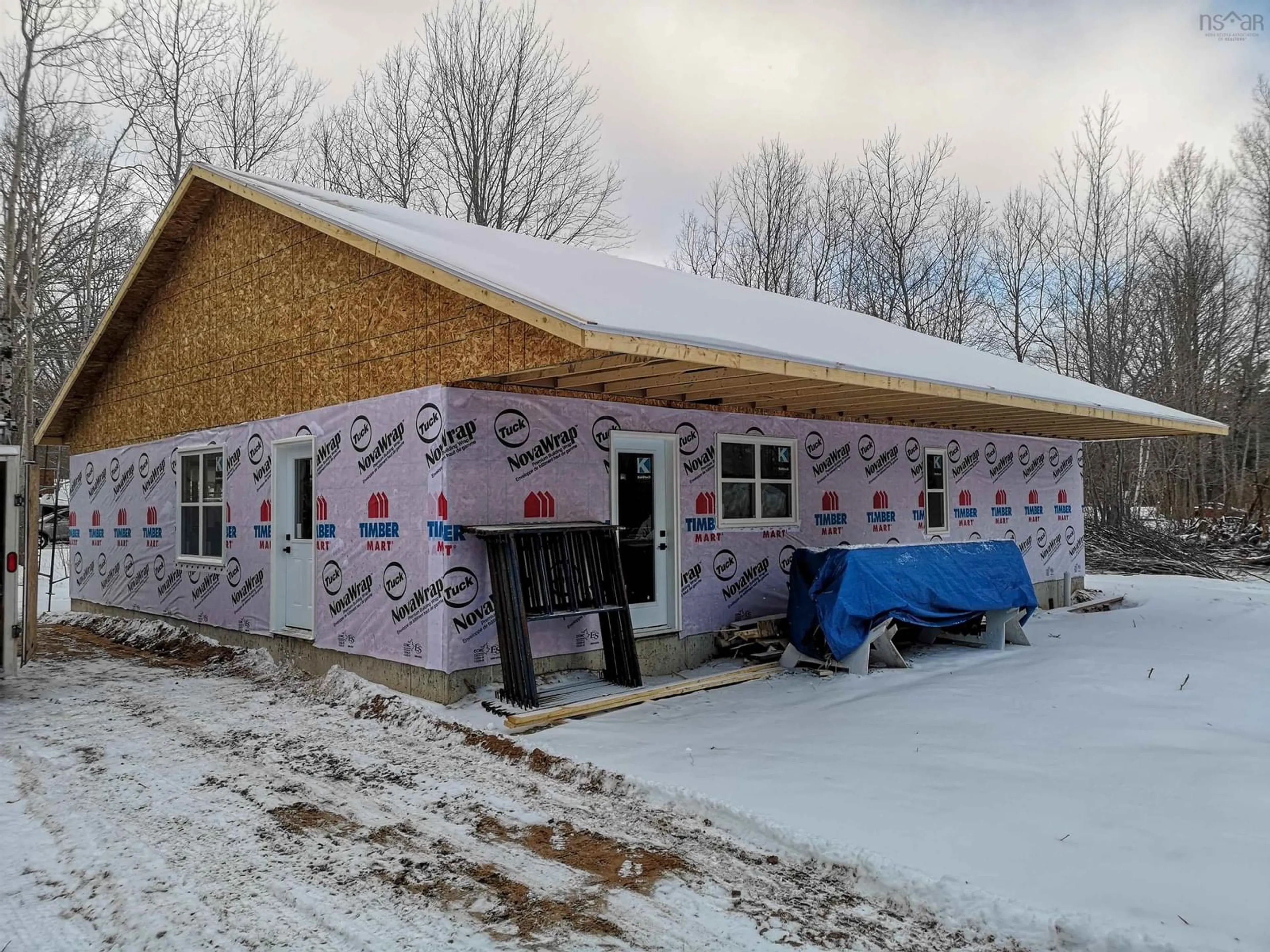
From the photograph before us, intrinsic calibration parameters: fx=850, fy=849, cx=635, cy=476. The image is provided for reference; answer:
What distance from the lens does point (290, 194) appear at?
8203mm

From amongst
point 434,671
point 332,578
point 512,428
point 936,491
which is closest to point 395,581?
point 434,671

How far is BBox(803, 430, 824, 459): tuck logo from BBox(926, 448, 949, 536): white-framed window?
2.25 metres

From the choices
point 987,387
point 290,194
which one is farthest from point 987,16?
point 290,194

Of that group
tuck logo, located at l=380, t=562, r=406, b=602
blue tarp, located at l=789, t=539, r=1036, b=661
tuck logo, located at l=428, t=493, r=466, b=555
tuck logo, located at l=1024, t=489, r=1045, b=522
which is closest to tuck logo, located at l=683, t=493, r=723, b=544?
blue tarp, located at l=789, t=539, r=1036, b=661

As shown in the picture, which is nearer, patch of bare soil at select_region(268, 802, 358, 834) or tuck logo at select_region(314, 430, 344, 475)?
patch of bare soil at select_region(268, 802, 358, 834)

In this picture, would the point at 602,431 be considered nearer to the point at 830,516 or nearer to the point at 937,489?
the point at 830,516

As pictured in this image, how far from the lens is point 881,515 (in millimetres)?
10398

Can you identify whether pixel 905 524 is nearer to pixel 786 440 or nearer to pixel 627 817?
pixel 786 440

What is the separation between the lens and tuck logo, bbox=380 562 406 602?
7043mm

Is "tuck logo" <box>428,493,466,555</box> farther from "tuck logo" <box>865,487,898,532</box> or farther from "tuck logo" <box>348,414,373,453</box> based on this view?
"tuck logo" <box>865,487,898,532</box>

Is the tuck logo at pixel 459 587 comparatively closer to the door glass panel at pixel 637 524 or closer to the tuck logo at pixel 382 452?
the tuck logo at pixel 382 452

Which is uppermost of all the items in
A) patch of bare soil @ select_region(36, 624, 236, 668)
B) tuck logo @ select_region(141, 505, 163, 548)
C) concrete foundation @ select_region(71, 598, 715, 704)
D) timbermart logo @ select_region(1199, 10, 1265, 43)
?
timbermart logo @ select_region(1199, 10, 1265, 43)

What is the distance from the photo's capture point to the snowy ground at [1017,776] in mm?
3408

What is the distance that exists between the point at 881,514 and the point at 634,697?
497 cm
